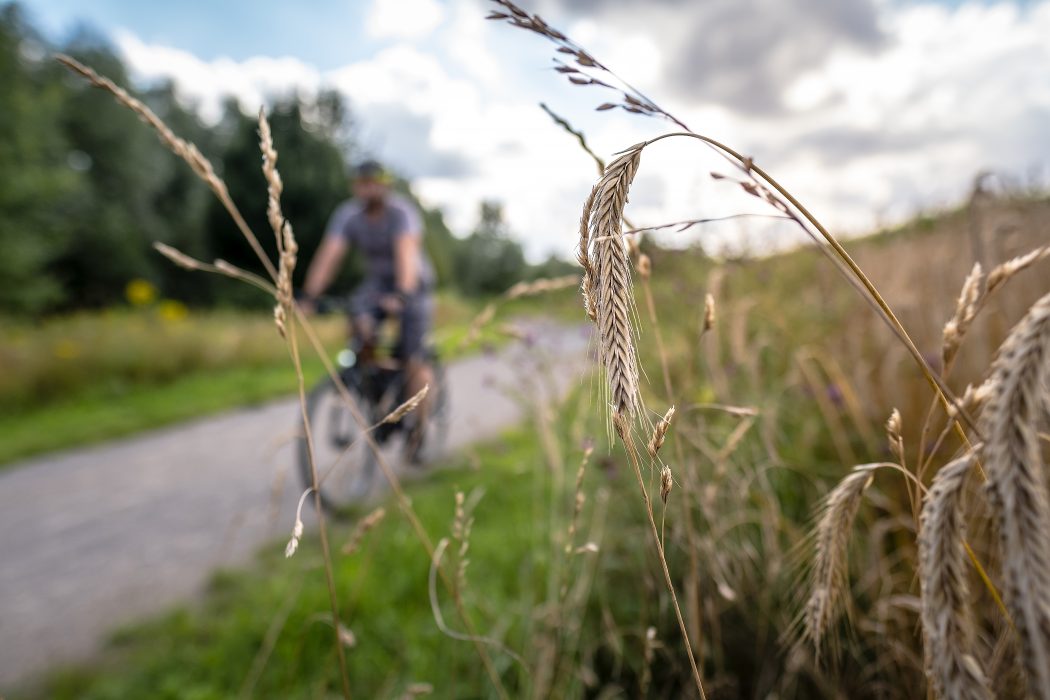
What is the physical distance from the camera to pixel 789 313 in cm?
416

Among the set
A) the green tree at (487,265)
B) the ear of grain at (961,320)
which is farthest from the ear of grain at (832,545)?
the green tree at (487,265)

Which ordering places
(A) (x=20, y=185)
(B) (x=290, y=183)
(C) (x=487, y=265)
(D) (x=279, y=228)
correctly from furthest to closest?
(C) (x=487, y=265)
(B) (x=290, y=183)
(A) (x=20, y=185)
(D) (x=279, y=228)

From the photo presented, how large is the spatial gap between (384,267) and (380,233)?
0.32 meters

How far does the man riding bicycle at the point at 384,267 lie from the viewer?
4715 mm

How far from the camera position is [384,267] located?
17.7ft

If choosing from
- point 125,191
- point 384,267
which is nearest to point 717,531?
point 384,267

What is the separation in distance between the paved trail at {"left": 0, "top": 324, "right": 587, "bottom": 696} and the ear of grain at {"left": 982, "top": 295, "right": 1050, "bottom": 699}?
151 cm

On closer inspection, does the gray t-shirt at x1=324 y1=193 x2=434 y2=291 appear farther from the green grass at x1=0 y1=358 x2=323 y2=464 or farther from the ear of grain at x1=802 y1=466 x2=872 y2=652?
the ear of grain at x1=802 y1=466 x2=872 y2=652

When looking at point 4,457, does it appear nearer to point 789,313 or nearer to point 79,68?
point 79,68

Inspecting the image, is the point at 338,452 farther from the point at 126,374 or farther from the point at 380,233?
the point at 126,374

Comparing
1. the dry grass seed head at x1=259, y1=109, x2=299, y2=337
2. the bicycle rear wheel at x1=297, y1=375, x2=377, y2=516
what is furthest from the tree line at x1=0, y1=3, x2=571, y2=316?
the dry grass seed head at x1=259, y1=109, x2=299, y2=337

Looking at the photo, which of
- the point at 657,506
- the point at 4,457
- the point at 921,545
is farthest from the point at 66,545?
the point at 921,545

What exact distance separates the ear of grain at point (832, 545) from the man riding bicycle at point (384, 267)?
3940 millimetres

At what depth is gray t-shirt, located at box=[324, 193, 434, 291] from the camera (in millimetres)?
5184
